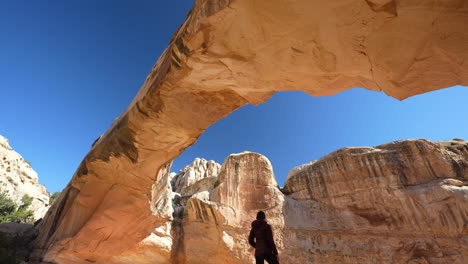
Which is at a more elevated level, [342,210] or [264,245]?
[342,210]

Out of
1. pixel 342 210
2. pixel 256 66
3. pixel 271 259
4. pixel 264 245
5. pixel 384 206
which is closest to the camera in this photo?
pixel 271 259

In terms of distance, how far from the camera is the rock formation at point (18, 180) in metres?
23.7

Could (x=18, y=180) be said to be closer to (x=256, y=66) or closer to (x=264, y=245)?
(x=264, y=245)

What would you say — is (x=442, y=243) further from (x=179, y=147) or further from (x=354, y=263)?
(x=179, y=147)

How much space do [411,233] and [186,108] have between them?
15.8 metres

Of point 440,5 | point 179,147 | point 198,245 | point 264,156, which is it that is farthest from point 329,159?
point 440,5

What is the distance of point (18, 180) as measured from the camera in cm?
2584

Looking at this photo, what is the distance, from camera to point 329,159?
1739 cm

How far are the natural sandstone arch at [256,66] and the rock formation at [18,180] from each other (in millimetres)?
21982

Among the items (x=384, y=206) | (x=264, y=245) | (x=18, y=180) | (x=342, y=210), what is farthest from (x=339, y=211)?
(x=18, y=180)

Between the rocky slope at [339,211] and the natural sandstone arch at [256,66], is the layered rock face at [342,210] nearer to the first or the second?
the rocky slope at [339,211]

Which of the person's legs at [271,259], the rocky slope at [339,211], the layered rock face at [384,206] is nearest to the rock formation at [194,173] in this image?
the rocky slope at [339,211]

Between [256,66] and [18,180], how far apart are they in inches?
1330

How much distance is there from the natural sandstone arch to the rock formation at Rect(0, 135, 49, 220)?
865 inches
